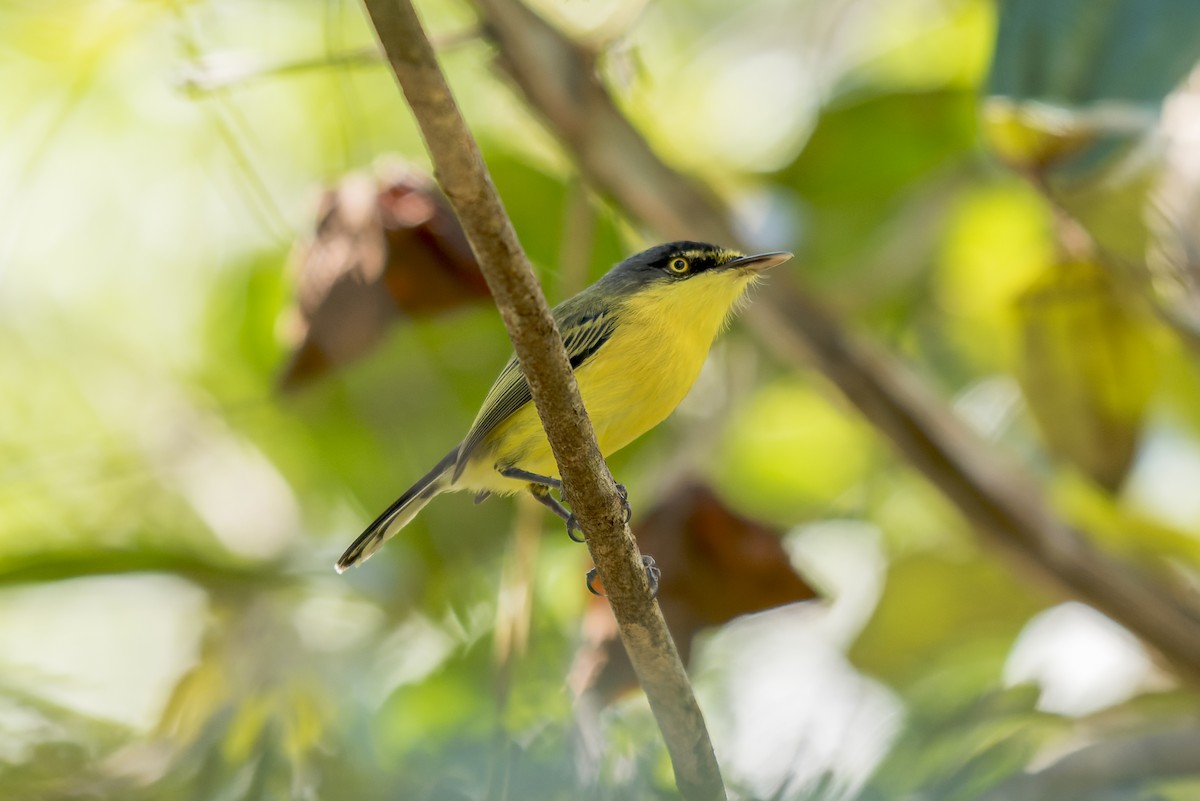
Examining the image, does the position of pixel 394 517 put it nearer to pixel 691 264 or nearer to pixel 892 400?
pixel 691 264

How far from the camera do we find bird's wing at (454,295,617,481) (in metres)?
3.21

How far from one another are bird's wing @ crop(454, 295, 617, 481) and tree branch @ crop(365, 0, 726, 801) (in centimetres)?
107

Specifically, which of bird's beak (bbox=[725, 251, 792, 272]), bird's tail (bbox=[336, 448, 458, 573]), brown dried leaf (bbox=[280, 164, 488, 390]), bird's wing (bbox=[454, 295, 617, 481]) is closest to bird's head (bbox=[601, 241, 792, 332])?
bird's beak (bbox=[725, 251, 792, 272])

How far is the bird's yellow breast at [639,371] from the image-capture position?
3152 millimetres

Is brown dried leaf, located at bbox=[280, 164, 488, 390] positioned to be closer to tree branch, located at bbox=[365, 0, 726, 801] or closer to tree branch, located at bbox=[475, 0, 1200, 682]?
tree branch, located at bbox=[475, 0, 1200, 682]

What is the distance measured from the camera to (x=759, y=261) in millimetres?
3311

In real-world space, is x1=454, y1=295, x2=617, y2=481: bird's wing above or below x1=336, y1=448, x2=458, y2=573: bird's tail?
above

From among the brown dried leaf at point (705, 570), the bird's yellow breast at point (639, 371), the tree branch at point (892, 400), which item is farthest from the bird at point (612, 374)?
the tree branch at point (892, 400)

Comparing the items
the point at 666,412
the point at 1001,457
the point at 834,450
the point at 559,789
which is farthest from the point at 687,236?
the point at 559,789

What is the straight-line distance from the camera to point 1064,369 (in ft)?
13.5

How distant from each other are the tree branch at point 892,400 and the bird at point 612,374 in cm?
41

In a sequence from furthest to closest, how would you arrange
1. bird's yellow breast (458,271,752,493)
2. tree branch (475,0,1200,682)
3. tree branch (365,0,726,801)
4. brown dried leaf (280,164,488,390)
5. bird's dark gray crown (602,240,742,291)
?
tree branch (475,0,1200,682)
bird's dark gray crown (602,240,742,291)
brown dried leaf (280,164,488,390)
bird's yellow breast (458,271,752,493)
tree branch (365,0,726,801)

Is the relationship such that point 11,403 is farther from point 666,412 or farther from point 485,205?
point 485,205

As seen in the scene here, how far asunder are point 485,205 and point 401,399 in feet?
6.90
